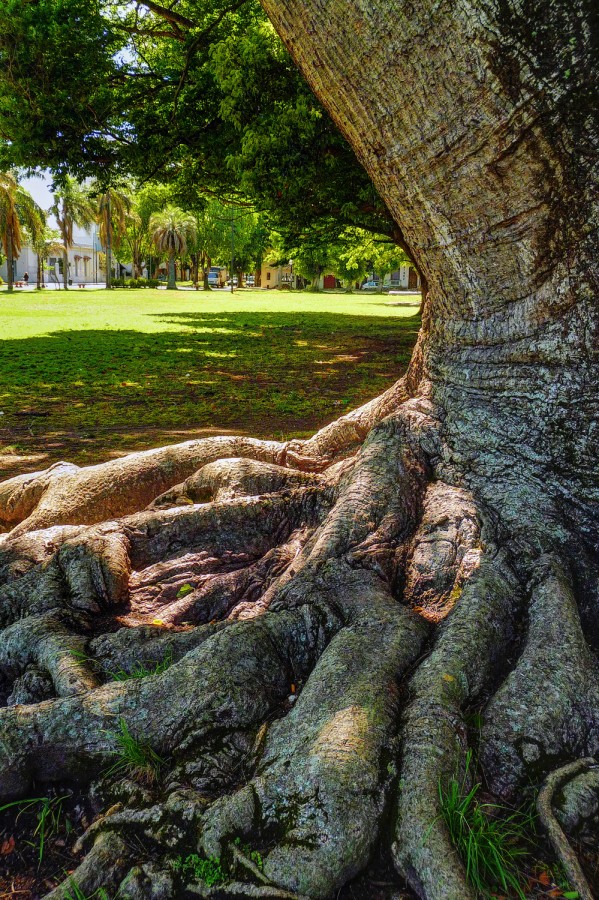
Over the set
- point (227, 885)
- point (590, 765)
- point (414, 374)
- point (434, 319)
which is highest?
point (434, 319)

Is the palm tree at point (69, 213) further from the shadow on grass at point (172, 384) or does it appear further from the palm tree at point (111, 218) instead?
the shadow on grass at point (172, 384)

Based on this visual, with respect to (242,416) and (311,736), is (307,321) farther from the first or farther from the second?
(311,736)

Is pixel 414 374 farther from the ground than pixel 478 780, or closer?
farther from the ground

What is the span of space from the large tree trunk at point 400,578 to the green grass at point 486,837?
2.5 inches

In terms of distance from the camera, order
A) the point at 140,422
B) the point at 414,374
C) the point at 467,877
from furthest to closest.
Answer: the point at 140,422 < the point at 414,374 < the point at 467,877

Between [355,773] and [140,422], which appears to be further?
[140,422]

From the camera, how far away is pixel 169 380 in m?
13.4

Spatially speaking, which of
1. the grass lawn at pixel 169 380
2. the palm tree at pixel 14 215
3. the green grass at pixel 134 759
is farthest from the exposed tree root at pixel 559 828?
the palm tree at pixel 14 215

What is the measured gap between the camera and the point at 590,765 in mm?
2586

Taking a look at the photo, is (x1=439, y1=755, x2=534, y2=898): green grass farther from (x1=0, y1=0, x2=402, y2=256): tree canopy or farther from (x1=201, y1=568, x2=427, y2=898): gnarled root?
(x1=0, y1=0, x2=402, y2=256): tree canopy

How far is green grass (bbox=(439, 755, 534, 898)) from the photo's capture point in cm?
223

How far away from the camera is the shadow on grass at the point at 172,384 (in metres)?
8.82

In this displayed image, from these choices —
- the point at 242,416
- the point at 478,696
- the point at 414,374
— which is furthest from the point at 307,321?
the point at 478,696

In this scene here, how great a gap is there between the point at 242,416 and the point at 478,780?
25.1 ft
